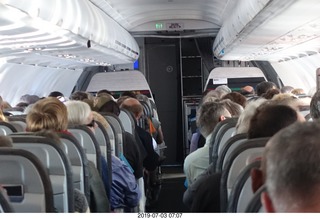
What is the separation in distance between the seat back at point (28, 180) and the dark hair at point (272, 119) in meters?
1.27

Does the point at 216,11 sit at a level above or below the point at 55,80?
above

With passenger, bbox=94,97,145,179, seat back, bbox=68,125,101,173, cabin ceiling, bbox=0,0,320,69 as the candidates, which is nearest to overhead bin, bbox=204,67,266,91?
cabin ceiling, bbox=0,0,320,69

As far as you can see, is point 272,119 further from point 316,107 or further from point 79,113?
point 79,113

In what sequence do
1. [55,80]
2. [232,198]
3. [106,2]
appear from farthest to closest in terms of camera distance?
[55,80] → [106,2] → [232,198]

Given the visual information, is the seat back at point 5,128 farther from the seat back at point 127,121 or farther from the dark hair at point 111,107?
the seat back at point 127,121

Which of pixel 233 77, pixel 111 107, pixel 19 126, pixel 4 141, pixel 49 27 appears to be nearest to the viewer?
pixel 4 141

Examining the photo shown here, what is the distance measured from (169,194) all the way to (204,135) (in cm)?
606

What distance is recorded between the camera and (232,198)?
295 centimetres

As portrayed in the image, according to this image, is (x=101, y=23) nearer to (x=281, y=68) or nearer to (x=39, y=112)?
(x=39, y=112)

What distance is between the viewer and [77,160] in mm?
4375

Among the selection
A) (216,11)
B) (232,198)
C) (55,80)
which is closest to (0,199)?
(232,198)

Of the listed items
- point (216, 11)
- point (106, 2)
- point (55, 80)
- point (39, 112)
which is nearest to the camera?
point (39, 112)

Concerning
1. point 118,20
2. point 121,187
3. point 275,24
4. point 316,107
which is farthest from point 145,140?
point 118,20

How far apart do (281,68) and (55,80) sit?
703cm
